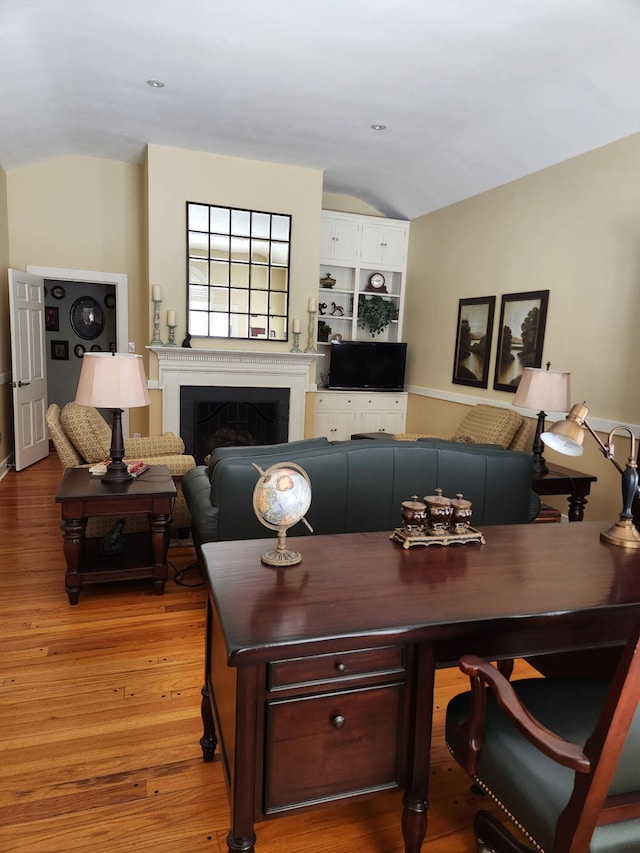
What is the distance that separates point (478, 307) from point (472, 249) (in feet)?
2.10

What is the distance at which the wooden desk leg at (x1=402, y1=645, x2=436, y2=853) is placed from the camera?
1357mm

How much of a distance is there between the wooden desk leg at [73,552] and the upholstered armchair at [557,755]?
86.0 inches

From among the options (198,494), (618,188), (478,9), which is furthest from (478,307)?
(198,494)

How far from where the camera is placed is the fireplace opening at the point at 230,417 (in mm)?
5941

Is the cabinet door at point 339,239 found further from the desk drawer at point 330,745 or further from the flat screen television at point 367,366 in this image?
the desk drawer at point 330,745

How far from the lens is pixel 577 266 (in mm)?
4516

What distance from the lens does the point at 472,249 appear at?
5.86m

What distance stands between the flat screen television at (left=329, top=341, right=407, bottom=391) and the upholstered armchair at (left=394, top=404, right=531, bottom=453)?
1.68 m

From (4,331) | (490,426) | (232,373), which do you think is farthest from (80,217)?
(490,426)

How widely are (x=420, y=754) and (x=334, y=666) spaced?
36 cm

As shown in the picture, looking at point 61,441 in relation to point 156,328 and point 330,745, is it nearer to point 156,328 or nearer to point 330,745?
point 156,328

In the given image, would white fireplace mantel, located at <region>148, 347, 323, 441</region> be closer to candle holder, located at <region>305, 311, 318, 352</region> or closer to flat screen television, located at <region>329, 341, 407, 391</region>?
Answer: candle holder, located at <region>305, 311, 318, 352</region>

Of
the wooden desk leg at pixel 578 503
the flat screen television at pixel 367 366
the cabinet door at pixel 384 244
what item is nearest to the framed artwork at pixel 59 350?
the flat screen television at pixel 367 366

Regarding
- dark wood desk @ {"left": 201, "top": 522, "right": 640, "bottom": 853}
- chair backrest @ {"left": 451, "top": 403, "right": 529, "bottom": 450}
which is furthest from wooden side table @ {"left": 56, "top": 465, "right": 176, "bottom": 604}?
chair backrest @ {"left": 451, "top": 403, "right": 529, "bottom": 450}
